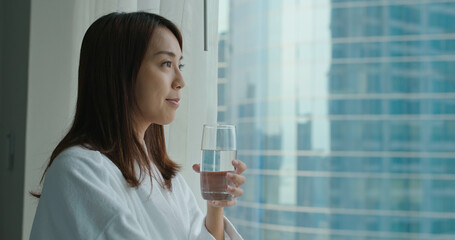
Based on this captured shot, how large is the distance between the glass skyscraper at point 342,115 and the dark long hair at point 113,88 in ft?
2.15

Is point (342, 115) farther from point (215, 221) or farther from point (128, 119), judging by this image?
point (128, 119)

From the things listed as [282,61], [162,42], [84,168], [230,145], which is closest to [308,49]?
[282,61]

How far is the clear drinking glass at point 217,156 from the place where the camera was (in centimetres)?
98

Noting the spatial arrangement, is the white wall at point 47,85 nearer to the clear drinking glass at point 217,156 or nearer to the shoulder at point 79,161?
the shoulder at point 79,161

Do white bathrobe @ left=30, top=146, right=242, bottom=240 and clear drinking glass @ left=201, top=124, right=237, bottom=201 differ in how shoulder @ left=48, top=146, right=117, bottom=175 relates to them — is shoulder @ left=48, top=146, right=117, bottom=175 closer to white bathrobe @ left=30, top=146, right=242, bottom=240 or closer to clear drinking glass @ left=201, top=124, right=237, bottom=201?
white bathrobe @ left=30, top=146, right=242, bottom=240

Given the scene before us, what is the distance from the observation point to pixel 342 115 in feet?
5.53

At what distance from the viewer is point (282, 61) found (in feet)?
5.77

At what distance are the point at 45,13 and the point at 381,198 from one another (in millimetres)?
1568

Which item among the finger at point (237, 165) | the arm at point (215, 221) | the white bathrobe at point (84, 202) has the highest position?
the finger at point (237, 165)

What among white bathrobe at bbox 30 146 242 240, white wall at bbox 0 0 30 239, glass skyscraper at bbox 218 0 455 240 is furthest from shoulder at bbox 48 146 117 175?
white wall at bbox 0 0 30 239

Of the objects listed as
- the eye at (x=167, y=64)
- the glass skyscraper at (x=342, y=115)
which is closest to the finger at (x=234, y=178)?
the eye at (x=167, y=64)

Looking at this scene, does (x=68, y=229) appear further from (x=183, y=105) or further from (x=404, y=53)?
(x=404, y=53)

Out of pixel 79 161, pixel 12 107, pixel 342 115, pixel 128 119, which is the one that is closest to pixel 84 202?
pixel 79 161

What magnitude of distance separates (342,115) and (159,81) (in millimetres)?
846
